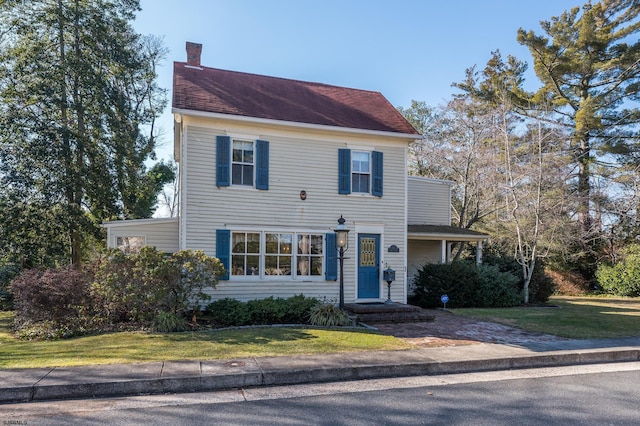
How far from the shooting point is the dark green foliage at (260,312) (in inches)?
415

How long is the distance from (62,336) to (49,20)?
1422cm

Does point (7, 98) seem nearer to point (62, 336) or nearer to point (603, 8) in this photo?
point (62, 336)

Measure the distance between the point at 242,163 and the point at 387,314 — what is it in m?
5.77

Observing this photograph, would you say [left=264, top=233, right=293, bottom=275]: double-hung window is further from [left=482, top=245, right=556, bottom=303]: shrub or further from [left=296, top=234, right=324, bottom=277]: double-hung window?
[left=482, top=245, right=556, bottom=303]: shrub

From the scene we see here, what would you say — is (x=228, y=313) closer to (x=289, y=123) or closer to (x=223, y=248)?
(x=223, y=248)

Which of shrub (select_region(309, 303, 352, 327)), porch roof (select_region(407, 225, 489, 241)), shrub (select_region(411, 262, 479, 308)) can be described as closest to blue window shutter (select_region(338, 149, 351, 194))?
porch roof (select_region(407, 225, 489, 241))

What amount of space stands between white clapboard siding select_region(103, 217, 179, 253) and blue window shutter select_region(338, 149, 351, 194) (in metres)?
5.20

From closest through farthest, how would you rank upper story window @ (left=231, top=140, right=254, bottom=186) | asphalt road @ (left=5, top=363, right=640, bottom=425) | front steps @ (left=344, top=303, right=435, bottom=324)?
asphalt road @ (left=5, top=363, right=640, bottom=425), front steps @ (left=344, top=303, right=435, bottom=324), upper story window @ (left=231, top=140, right=254, bottom=186)

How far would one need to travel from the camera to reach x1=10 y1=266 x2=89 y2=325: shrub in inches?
396

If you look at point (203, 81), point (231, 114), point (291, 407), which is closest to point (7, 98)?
point (203, 81)

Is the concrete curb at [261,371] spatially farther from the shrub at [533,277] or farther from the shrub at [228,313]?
the shrub at [533,277]

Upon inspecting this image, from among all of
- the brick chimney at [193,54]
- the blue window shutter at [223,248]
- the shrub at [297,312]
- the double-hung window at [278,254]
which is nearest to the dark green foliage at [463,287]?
the double-hung window at [278,254]

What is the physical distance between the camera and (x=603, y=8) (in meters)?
24.3

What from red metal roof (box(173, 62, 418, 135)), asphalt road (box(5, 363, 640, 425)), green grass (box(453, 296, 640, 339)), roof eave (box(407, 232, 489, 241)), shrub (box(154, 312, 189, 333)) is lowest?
green grass (box(453, 296, 640, 339))
